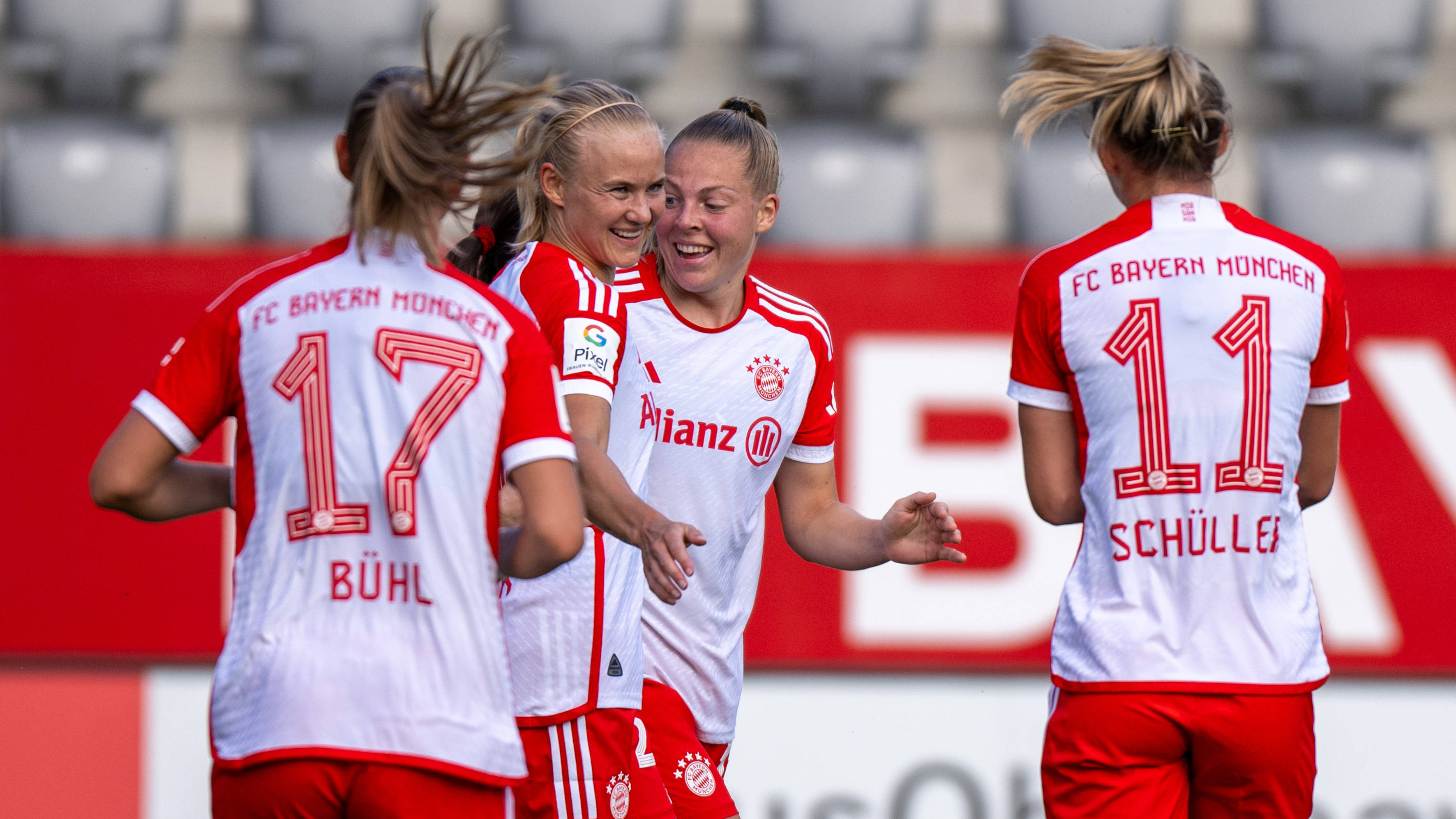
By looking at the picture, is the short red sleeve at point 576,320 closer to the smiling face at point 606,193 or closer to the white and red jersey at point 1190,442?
the smiling face at point 606,193

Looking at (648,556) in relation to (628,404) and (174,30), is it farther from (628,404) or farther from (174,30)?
(174,30)

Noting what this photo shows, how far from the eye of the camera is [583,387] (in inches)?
103

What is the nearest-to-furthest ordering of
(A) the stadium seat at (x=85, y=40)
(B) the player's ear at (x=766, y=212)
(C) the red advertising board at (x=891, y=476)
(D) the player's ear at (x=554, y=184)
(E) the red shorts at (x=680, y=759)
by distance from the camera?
1. (D) the player's ear at (x=554, y=184)
2. (E) the red shorts at (x=680, y=759)
3. (B) the player's ear at (x=766, y=212)
4. (C) the red advertising board at (x=891, y=476)
5. (A) the stadium seat at (x=85, y=40)

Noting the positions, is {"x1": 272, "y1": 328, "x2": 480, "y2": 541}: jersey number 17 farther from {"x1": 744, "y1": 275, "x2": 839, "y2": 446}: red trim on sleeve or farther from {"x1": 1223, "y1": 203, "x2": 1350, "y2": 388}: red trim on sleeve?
{"x1": 1223, "y1": 203, "x2": 1350, "y2": 388}: red trim on sleeve

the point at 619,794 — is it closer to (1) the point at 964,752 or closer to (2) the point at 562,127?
(2) the point at 562,127

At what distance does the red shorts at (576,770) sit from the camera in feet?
8.80

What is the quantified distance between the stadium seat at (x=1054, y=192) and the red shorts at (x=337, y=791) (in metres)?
5.20

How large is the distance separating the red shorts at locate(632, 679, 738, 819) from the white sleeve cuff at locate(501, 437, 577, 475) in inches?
39.2

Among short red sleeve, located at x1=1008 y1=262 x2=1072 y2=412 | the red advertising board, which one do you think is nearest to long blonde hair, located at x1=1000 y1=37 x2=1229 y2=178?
short red sleeve, located at x1=1008 y1=262 x2=1072 y2=412

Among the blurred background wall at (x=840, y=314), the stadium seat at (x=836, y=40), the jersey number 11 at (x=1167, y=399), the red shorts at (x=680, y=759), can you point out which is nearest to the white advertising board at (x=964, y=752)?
the blurred background wall at (x=840, y=314)

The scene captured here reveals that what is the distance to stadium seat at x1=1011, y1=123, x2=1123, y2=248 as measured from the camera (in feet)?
22.3

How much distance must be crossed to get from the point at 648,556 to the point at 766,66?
5077mm

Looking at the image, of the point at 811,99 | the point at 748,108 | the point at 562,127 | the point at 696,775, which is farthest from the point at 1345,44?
the point at 696,775

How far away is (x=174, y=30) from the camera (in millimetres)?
7219
